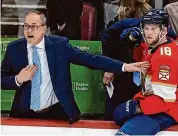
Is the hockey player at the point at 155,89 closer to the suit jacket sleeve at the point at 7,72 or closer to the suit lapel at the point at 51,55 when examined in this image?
the suit lapel at the point at 51,55

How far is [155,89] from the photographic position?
11.0ft

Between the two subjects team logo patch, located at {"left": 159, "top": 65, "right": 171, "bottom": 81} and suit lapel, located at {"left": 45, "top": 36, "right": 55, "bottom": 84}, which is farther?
suit lapel, located at {"left": 45, "top": 36, "right": 55, "bottom": 84}

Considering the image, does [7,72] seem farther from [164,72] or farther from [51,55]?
[164,72]

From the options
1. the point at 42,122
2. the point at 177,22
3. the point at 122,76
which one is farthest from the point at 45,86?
the point at 177,22

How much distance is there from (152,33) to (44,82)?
2.54 ft

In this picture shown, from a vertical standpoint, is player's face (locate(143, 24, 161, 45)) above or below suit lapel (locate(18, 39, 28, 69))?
above

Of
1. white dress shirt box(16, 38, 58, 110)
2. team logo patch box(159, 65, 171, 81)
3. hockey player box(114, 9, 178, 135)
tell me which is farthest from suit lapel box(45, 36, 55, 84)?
team logo patch box(159, 65, 171, 81)

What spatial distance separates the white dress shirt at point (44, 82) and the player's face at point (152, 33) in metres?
0.68

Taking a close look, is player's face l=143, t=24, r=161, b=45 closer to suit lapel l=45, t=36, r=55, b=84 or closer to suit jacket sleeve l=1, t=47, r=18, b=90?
suit lapel l=45, t=36, r=55, b=84

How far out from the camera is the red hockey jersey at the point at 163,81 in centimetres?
330

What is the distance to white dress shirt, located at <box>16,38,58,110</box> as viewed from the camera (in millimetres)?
3552

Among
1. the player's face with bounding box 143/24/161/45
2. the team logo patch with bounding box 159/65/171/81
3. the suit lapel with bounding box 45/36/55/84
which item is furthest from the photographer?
the suit lapel with bounding box 45/36/55/84

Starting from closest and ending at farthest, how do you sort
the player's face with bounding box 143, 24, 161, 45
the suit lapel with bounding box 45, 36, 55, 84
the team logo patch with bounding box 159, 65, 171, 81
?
the team logo patch with bounding box 159, 65, 171, 81, the player's face with bounding box 143, 24, 161, 45, the suit lapel with bounding box 45, 36, 55, 84

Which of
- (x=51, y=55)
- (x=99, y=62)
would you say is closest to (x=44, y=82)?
(x=51, y=55)
